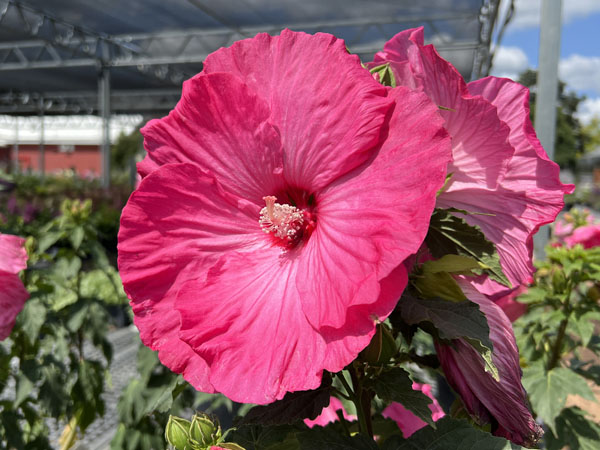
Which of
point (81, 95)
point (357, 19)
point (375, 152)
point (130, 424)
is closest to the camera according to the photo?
point (375, 152)

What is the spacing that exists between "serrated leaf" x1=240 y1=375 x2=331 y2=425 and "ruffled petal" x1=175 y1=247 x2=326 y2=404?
127mm

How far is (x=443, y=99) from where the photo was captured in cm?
48

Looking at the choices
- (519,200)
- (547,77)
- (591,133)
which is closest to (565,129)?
(591,133)

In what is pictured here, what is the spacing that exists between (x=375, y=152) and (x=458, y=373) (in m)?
0.22

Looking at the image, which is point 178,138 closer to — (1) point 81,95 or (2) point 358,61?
(2) point 358,61

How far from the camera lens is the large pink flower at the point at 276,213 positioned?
1.28ft

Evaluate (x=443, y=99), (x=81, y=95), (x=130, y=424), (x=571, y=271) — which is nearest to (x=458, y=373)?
(x=443, y=99)

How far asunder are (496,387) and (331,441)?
19cm

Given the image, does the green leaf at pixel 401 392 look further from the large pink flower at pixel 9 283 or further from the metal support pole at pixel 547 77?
the metal support pole at pixel 547 77

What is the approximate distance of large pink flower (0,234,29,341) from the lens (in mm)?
810

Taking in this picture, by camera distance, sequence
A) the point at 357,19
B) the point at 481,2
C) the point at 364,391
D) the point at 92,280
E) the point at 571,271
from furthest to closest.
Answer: the point at 357,19
the point at 481,2
the point at 92,280
the point at 571,271
the point at 364,391

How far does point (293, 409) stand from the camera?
20.6 inches

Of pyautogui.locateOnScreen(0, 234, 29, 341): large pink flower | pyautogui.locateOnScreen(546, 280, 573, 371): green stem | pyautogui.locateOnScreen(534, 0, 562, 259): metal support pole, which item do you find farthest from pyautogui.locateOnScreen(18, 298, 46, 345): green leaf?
pyautogui.locateOnScreen(534, 0, 562, 259): metal support pole

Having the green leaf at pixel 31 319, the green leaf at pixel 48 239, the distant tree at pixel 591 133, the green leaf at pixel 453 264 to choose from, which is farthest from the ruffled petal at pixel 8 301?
the distant tree at pixel 591 133
